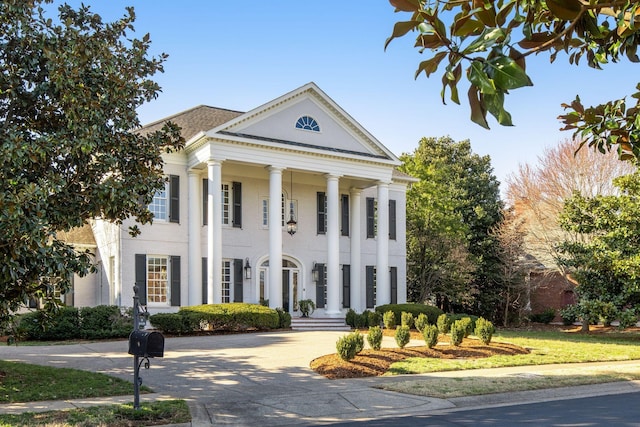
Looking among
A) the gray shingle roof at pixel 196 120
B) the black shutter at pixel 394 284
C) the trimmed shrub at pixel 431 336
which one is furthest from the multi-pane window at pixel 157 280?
the trimmed shrub at pixel 431 336

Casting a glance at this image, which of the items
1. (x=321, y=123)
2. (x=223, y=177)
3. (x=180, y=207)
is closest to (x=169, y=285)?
(x=180, y=207)

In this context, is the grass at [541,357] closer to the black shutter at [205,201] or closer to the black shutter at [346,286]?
the black shutter at [346,286]

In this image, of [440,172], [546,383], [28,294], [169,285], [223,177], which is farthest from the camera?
[440,172]

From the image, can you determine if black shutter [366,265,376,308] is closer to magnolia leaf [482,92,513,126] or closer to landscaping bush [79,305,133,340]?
landscaping bush [79,305,133,340]

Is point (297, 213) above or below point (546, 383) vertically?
above

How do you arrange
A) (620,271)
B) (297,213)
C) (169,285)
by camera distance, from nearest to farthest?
(620,271) < (169,285) < (297,213)

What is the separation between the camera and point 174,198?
26.6 meters

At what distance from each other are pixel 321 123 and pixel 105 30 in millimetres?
16611

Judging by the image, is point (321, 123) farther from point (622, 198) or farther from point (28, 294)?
point (28, 294)

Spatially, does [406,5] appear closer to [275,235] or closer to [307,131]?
[275,235]

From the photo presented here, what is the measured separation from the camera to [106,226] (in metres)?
26.8

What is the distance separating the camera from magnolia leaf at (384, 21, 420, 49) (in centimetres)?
241

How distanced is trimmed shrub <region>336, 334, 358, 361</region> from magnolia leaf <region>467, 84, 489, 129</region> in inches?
514

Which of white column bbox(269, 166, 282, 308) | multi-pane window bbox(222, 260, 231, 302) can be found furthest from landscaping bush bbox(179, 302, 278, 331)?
multi-pane window bbox(222, 260, 231, 302)
